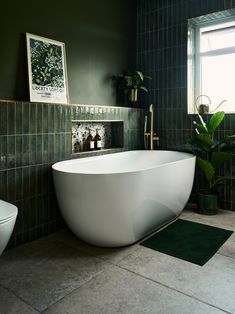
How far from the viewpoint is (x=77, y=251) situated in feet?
7.39

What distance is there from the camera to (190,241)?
246 centimetres

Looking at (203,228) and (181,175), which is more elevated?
(181,175)

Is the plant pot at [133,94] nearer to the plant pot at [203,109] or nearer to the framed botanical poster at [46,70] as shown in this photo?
the plant pot at [203,109]

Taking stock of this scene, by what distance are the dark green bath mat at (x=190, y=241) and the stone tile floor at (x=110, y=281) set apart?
0.24ft

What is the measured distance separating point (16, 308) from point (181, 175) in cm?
182

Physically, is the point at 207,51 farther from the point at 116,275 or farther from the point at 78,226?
the point at 116,275

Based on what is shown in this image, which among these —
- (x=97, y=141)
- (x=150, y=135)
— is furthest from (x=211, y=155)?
(x=97, y=141)

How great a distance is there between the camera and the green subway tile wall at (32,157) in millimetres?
2248

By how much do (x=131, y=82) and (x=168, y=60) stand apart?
62 centimetres

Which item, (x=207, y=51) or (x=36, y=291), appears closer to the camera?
(x=36, y=291)

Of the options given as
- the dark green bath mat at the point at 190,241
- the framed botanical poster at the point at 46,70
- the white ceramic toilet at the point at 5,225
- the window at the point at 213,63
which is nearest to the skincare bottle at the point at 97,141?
the framed botanical poster at the point at 46,70

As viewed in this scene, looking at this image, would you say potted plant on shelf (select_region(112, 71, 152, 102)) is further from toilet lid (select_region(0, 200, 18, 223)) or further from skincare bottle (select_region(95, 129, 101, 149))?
toilet lid (select_region(0, 200, 18, 223))

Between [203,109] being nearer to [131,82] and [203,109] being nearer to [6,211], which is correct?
[131,82]

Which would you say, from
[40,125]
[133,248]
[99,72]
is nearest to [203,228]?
[133,248]
